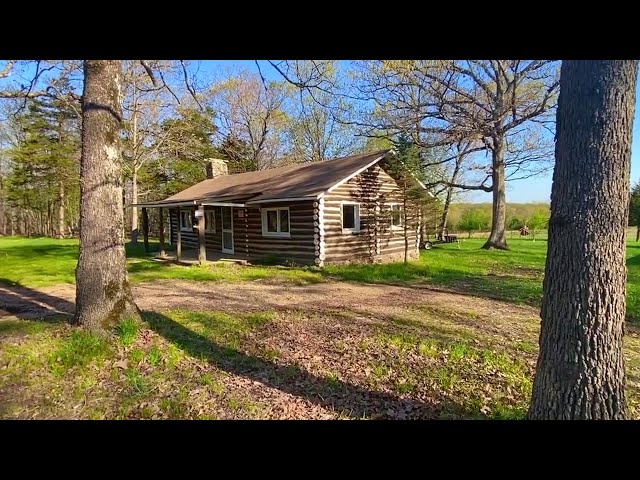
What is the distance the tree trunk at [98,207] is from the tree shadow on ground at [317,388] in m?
1.15

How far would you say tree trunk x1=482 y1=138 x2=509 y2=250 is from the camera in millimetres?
20922

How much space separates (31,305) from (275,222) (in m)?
8.89

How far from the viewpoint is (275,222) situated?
15062 millimetres

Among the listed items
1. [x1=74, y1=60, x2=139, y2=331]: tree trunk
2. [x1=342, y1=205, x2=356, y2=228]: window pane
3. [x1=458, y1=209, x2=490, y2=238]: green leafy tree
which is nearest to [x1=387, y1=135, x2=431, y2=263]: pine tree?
[x1=342, y1=205, x2=356, y2=228]: window pane

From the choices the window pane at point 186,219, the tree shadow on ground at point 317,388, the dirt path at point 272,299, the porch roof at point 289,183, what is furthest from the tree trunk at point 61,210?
the tree shadow on ground at point 317,388

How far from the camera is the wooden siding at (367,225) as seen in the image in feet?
44.8

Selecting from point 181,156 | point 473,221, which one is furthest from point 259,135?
point 473,221

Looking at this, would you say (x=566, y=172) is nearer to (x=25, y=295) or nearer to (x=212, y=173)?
(x=25, y=295)

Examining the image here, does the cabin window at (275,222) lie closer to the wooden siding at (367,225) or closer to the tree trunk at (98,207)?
the wooden siding at (367,225)
